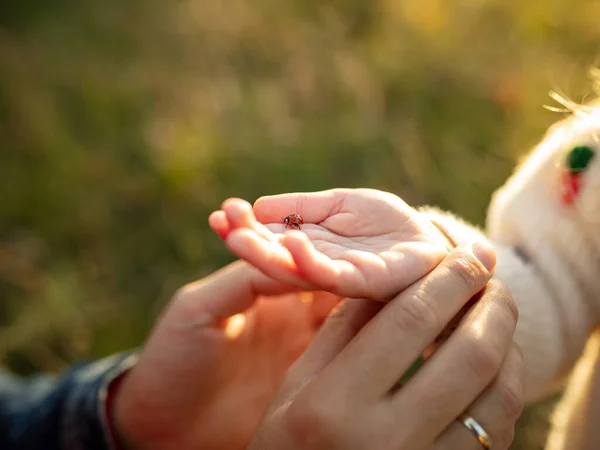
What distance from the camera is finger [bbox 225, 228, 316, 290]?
1.93ft

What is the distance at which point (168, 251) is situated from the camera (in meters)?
1.94

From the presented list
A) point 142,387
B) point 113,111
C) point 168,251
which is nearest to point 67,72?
point 113,111

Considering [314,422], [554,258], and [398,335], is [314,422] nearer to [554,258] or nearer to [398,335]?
[398,335]

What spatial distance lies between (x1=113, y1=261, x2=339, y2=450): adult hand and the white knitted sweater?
0.94 ft

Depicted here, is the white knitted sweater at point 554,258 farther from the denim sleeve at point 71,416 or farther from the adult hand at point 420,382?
the denim sleeve at point 71,416

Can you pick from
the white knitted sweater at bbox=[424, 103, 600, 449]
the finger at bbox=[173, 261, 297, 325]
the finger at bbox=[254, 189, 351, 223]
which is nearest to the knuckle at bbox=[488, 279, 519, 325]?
the white knitted sweater at bbox=[424, 103, 600, 449]

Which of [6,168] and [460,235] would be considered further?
[6,168]

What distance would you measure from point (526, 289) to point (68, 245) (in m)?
1.65

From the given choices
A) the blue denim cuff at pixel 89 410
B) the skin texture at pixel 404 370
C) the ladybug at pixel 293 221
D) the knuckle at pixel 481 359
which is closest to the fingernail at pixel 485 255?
the skin texture at pixel 404 370

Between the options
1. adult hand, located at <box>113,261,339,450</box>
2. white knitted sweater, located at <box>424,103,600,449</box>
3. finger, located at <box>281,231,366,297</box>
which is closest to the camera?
finger, located at <box>281,231,366,297</box>

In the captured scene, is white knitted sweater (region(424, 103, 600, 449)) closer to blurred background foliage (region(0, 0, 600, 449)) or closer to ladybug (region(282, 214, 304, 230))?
ladybug (region(282, 214, 304, 230))

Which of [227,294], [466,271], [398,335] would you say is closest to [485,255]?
[466,271]

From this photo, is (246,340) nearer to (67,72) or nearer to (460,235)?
(460,235)

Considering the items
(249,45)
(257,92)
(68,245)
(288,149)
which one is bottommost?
(68,245)
